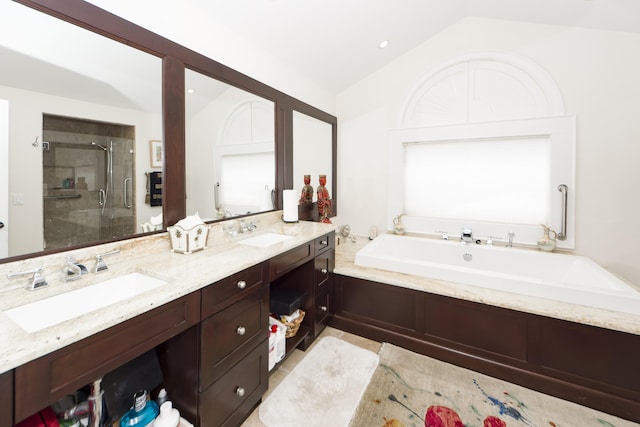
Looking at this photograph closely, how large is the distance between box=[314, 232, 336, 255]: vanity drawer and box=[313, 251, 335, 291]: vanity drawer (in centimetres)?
5

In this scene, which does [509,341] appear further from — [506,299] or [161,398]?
[161,398]

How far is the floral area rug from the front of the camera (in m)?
1.56

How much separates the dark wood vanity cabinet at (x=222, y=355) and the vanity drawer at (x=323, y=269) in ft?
2.17

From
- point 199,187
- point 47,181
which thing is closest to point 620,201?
point 199,187

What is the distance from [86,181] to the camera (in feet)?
4.25

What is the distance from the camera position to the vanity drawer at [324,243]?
2.18 meters

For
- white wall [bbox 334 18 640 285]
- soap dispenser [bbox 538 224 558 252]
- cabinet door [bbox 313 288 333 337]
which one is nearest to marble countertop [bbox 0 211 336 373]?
cabinet door [bbox 313 288 333 337]

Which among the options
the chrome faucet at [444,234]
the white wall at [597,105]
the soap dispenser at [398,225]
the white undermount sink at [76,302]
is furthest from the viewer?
the soap dispenser at [398,225]

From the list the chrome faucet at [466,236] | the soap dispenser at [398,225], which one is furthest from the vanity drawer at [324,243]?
the chrome faucet at [466,236]

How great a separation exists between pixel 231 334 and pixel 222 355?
10 cm

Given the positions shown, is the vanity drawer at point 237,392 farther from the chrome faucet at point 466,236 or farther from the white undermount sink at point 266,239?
the chrome faucet at point 466,236

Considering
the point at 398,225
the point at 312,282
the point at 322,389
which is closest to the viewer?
the point at 322,389

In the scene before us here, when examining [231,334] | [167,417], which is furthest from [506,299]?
[167,417]

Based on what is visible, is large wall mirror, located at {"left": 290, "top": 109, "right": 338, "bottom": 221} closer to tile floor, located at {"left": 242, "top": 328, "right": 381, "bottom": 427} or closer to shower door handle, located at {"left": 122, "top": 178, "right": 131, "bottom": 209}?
tile floor, located at {"left": 242, "top": 328, "right": 381, "bottom": 427}
